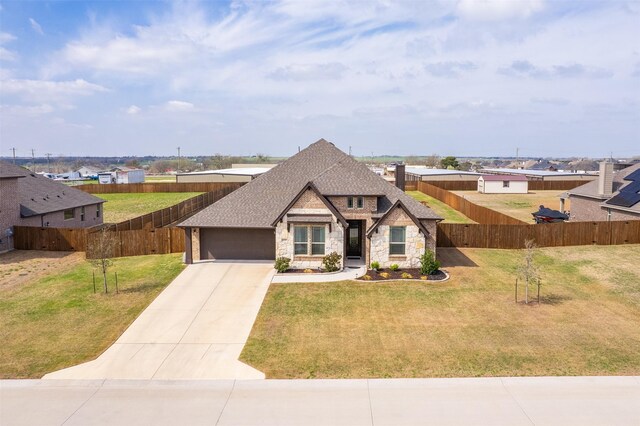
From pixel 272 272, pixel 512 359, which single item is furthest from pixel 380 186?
pixel 512 359

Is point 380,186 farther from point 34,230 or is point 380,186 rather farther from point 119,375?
point 34,230

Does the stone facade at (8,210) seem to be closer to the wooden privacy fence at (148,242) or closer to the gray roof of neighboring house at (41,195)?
the gray roof of neighboring house at (41,195)

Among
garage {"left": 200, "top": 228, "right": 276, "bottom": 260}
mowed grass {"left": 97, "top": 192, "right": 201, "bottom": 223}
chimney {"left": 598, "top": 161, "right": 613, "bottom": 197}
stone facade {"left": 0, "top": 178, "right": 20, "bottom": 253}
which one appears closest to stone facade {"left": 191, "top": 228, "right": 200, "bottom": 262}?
garage {"left": 200, "top": 228, "right": 276, "bottom": 260}

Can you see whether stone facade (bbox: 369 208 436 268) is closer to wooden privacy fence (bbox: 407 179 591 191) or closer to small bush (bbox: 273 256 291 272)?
small bush (bbox: 273 256 291 272)

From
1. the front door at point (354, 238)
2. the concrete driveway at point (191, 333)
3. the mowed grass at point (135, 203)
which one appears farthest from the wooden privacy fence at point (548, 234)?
the mowed grass at point (135, 203)

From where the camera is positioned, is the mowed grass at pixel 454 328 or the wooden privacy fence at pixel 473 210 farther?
the wooden privacy fence at pixel 473 210

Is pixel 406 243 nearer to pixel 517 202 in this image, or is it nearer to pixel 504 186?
pixel 517 202
